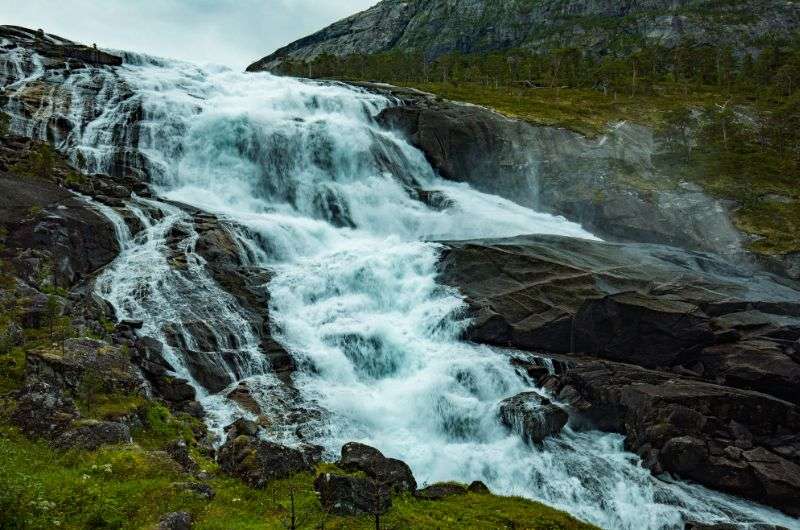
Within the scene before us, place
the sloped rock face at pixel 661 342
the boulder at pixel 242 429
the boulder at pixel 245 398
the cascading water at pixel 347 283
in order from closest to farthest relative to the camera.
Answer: the boulder at pixel 242 429, the cascading water at pixel 347 283, the sloped rock face at pixel 661 342, the boulder at pixel 245 398

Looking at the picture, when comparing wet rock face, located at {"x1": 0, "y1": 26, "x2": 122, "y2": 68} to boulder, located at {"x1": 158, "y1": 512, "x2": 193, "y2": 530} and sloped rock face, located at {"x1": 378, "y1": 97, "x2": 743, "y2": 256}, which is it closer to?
sloped rock face, located at {"x1": 378, "y1": 97, "x2": 743, "y2": 256}

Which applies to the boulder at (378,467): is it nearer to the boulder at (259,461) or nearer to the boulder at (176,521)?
the boulder at (259,461)

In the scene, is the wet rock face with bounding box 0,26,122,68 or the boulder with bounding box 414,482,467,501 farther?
the wet rock face with bounding box 0,26,122,68

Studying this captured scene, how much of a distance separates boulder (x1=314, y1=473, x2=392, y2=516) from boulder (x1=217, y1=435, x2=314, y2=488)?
5.03 ft

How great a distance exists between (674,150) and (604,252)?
3374 cm

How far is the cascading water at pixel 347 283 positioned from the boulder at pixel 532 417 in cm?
48

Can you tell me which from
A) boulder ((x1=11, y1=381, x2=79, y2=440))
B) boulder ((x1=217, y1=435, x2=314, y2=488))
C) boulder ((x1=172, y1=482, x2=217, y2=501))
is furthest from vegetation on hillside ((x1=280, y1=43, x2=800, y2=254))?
boulder ((x1=11, y1=381, x2=79, y2=440))

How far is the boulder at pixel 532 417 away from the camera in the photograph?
21641 mm

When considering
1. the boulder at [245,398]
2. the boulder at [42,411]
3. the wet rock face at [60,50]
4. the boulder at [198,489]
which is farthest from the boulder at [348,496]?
the wet rock face at [60,50]

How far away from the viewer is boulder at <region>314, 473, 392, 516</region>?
14.6 metres

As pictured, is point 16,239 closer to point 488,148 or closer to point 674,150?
point 488,148

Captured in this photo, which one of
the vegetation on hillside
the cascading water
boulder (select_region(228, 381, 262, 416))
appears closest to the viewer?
the cascading water

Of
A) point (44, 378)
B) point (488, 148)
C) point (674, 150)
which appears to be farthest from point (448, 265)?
point (674, 150)

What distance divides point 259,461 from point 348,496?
10.3 ft
